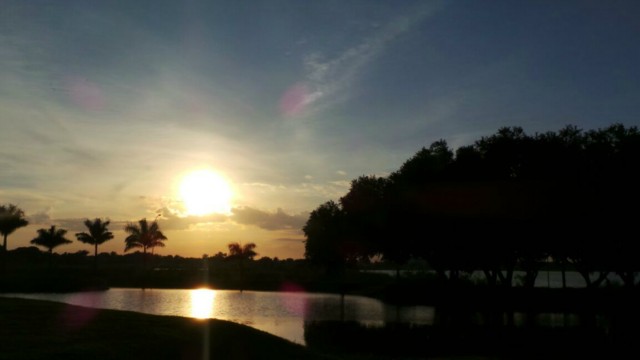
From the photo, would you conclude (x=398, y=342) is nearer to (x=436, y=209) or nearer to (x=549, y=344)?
(x=549, y=344)

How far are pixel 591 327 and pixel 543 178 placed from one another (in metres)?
20.3

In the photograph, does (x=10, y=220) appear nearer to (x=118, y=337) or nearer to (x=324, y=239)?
(x=324, y=239)

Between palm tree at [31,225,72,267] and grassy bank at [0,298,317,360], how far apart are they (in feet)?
337

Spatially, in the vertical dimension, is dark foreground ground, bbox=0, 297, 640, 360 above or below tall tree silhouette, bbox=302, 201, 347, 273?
below

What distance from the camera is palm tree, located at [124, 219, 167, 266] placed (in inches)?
5430

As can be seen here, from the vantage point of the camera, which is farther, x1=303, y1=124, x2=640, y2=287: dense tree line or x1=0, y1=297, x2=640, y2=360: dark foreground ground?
x1=303, y1=124, x2=640, y2=287: dense tree line

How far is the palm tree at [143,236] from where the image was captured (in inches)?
5430

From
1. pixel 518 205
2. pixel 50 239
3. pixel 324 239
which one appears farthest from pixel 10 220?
pixel 518 205

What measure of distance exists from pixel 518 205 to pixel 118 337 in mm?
45737

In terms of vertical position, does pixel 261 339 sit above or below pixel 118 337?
below

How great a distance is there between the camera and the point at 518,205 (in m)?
58.7

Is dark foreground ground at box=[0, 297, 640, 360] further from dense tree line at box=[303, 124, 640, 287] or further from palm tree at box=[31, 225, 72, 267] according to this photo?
palm tree at box=[31, 225, 72, 267]

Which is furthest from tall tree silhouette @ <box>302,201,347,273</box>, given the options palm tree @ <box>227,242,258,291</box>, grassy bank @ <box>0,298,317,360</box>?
grassy bank @ <box>0,298,317,360</box>

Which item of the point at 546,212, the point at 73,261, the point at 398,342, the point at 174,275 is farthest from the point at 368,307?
the point at 73,261
